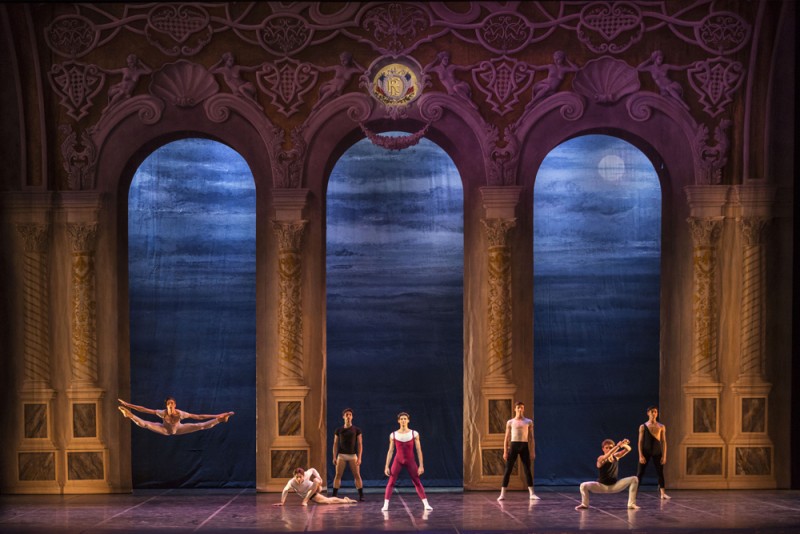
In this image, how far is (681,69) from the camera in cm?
1541

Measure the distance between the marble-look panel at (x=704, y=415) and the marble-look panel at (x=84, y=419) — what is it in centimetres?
874

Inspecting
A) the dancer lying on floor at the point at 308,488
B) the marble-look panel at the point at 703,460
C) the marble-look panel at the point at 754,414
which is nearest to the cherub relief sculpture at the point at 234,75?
the dancer lying on floor at the point at 308,488

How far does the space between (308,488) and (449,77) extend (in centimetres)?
616

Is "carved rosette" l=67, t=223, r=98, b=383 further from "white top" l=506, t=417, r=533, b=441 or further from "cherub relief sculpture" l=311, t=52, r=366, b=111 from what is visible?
"white top" l=506, t=417, r=533, b=441

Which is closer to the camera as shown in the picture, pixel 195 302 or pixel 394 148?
pixel 394 148

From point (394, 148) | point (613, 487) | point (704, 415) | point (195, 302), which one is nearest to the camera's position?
point (613, 487)

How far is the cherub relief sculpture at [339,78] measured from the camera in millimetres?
15336

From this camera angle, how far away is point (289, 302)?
50.6 ft

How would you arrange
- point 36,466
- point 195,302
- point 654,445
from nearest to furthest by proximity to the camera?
point 654,445
point 36,466
point 195,302

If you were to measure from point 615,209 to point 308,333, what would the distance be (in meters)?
5.84

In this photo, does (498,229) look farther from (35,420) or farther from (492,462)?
(35,420)

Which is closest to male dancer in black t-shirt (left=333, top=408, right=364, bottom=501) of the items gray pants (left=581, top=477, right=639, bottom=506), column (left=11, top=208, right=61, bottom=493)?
gray pants (left=581, top=477, right=639, bottom=506)

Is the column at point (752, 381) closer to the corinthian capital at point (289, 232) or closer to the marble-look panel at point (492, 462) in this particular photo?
the marble-look panel at point (492, 462)

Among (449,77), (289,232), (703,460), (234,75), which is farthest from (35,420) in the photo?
(703,460)
